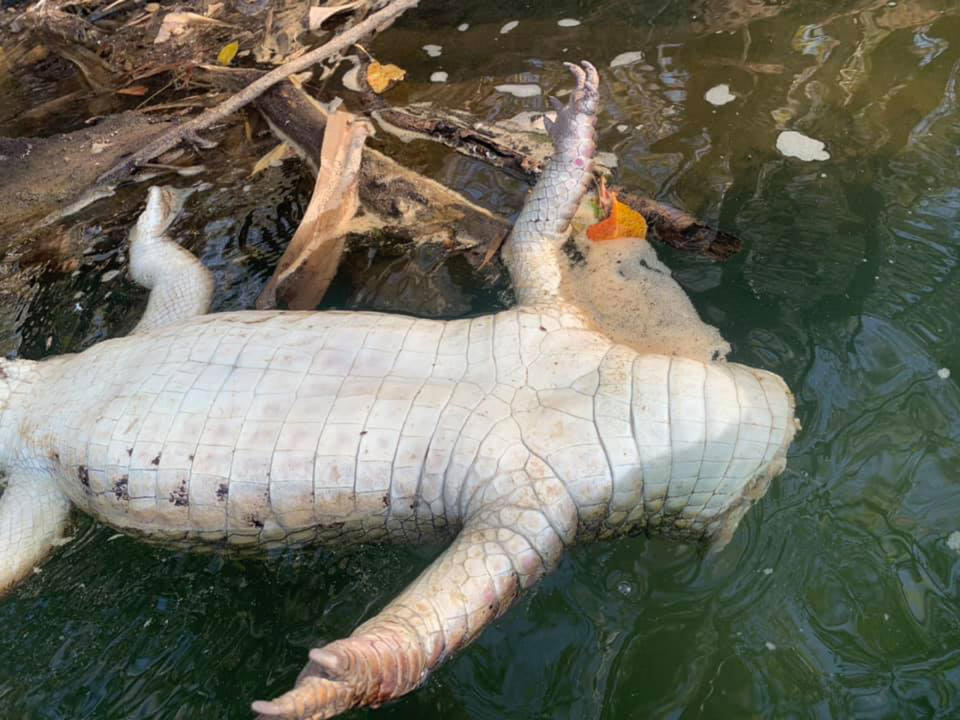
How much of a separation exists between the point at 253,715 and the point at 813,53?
5721 millimetres

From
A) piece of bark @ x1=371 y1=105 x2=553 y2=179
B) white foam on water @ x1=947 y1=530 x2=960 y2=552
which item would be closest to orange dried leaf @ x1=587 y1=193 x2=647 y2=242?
piece of bark @ x1=371 y1=105 x2=553 y2=179

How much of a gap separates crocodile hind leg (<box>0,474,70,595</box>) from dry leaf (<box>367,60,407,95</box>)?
411cm

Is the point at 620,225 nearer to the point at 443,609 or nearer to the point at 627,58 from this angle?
the point at 627,58

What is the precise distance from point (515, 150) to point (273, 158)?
1.77m

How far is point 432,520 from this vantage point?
2.87 m

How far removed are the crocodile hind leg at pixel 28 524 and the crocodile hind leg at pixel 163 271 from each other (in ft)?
3.23

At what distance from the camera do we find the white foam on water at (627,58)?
19.3 feet

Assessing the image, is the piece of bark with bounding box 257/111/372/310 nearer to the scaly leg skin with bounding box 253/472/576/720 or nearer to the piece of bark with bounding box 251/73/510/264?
the piece of bark with bounding box 251/73/510/264

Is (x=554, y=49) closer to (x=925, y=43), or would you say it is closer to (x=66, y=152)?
(x=925, y=43)

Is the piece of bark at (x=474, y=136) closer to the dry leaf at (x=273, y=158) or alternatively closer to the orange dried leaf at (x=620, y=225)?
the orange dried leaf at (x=620, y=225)

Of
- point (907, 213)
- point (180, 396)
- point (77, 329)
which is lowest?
point (907, 213)

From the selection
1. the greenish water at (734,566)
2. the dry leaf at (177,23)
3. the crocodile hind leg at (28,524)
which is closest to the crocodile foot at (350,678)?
the greenish water at (734,566)

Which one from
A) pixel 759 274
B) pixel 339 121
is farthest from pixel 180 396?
pixel 759 274

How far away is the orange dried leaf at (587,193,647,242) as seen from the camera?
4.18m
